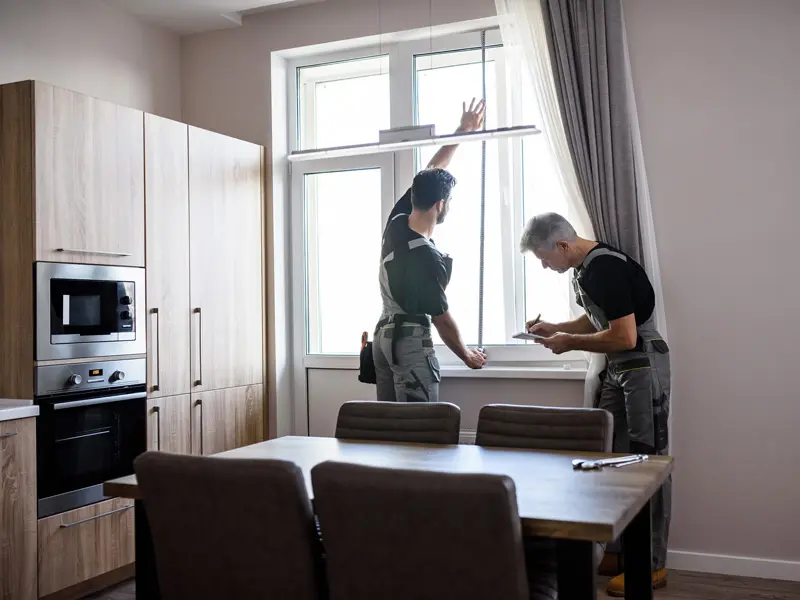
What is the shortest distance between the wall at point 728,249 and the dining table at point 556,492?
1.43 m

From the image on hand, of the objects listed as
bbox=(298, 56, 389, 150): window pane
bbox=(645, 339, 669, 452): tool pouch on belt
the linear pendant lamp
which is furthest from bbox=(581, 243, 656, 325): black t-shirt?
bbox=(298, 56, 389, 150): window pane

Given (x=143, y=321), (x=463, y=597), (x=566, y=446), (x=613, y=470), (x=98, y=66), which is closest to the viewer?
(x=463, y=597)

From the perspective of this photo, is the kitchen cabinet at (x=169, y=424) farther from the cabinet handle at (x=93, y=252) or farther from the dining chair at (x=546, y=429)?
the dining chair at (x=546, y=429)

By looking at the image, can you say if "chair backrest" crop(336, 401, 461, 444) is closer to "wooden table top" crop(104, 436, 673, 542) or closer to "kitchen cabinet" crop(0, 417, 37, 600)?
"wooden table top" crop(104, 436, 673, 542)

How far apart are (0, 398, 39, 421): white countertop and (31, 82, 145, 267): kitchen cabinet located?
578mm

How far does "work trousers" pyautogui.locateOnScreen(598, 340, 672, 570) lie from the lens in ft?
11.3

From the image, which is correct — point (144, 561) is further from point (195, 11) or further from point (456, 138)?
point (195, 11)

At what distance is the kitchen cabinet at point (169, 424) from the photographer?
3.84m

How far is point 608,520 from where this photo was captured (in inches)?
69.4

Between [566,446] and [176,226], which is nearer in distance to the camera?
[566,446]

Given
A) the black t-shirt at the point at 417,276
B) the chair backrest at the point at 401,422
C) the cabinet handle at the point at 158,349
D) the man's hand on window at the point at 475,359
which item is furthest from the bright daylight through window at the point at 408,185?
the chair backrest at the point at 401,422

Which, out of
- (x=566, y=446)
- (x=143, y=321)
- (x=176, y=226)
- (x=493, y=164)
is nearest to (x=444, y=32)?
(x=493, y=164)

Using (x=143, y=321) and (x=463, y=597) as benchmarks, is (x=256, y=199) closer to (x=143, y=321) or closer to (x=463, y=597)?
(x=143, y=321)

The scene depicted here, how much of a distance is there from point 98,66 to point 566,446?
10.4 ft
